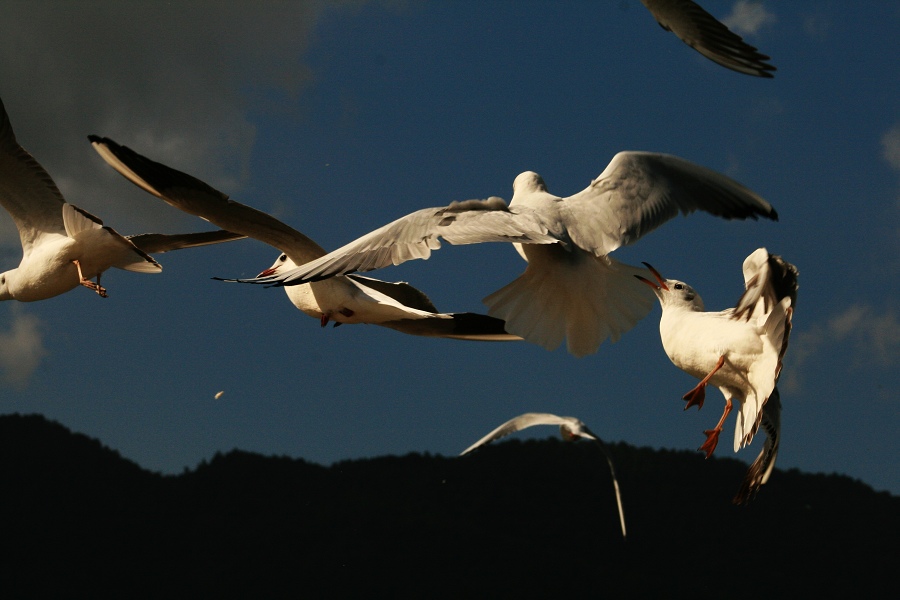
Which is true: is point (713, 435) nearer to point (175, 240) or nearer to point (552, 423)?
point (552, 423)

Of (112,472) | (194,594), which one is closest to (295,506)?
(194,594)

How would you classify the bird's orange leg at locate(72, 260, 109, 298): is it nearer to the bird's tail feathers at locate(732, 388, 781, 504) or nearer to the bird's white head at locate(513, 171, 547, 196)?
the bird's white head at locate(513, 171, 547, 196)

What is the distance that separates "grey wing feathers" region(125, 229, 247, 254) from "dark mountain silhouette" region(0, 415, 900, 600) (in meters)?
38.6

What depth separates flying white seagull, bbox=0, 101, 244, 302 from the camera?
611 cm

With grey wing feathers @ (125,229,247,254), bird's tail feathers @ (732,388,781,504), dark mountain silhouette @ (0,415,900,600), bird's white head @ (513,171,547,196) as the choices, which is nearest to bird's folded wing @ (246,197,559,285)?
bird's white head @ (513,171,547,196)

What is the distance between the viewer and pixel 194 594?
47.8 meters

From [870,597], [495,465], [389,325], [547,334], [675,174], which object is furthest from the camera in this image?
[495,465]

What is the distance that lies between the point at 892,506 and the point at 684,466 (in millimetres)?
10535

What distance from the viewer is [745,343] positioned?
4820mm

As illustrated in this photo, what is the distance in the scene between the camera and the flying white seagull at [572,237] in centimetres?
407

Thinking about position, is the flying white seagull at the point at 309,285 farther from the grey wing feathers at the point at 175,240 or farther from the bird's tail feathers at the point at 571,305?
the bird's tail feathers at the point at 571,305

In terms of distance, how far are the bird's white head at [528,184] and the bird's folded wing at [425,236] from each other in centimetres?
87

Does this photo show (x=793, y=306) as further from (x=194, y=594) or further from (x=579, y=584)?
(x=194, y=594)

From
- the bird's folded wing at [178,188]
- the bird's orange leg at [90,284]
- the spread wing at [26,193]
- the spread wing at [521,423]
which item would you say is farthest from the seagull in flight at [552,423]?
the spread wing at [26,193]
